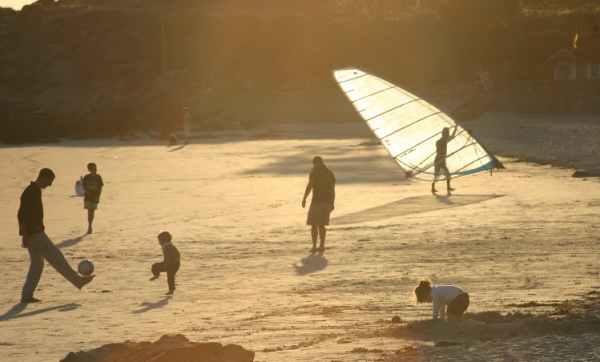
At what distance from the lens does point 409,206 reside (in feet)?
48.3

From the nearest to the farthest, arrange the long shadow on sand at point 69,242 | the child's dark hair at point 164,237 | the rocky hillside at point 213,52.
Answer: the child's dark hair at point 164,237 → the long shadow on sand at point 69,242 → the rocky hillside at point 213,52

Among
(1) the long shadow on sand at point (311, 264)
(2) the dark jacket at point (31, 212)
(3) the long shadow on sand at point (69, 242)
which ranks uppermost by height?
(2) the dark jacket at point (31, 212)

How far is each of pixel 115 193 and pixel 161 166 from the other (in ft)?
20.1

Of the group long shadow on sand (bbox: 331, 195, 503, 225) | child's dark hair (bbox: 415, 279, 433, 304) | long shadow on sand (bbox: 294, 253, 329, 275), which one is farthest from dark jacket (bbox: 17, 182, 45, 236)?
long shadow on sand (bbox: 331, 195, 503, 225)

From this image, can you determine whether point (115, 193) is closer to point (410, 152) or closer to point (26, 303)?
point (410, 152)

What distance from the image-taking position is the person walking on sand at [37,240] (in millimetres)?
8531

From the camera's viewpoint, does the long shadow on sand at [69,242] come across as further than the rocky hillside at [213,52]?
No

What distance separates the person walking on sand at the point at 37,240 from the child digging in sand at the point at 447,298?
3991mm

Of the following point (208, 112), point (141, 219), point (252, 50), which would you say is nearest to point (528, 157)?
point (141, 219)

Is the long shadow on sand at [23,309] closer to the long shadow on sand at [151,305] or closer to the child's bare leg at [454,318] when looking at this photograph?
the long shadow on sand at [151,305]

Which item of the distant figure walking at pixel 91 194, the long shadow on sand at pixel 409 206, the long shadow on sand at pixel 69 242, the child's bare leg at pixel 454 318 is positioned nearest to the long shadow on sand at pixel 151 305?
the child's bare leg at pixel 454 318

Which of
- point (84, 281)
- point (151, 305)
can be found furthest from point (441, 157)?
point (151, 305)

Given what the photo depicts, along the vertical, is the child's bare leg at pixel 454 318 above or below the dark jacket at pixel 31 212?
below

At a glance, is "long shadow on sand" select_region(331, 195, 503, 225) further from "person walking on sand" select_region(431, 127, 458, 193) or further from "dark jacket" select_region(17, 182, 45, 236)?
"dark jacket" select_region(17, 182, 45, 236)
